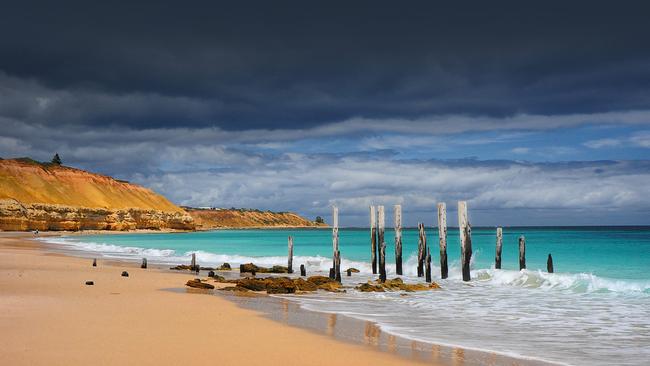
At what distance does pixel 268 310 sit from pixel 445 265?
13521mm

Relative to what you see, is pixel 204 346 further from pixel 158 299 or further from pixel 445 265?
pixel 445 265

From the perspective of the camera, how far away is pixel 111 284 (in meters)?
18.5

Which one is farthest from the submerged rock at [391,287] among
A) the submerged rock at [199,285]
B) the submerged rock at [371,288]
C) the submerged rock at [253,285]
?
the submerged rock at [199,285]

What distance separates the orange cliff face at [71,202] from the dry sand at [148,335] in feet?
302

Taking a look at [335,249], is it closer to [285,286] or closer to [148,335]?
[285,286]

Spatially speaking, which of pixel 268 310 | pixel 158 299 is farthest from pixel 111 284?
pixel 268 310

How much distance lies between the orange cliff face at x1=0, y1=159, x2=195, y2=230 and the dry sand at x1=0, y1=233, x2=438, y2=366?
9206 cm

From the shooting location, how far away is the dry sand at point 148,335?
7699 mm

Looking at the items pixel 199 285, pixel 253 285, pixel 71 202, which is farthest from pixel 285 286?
pixel 71 202

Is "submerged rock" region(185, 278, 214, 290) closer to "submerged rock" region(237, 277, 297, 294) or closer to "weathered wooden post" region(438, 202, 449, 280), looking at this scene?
"submerged rock" region(237, 277, 297, 294)

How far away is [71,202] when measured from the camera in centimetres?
12531

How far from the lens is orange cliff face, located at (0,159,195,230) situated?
100688 millimetres

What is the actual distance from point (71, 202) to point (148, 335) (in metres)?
127

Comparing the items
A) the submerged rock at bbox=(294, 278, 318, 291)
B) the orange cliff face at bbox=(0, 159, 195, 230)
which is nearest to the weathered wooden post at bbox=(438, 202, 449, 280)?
the submerged rock at bbox=(294, 278, 318, 291)
